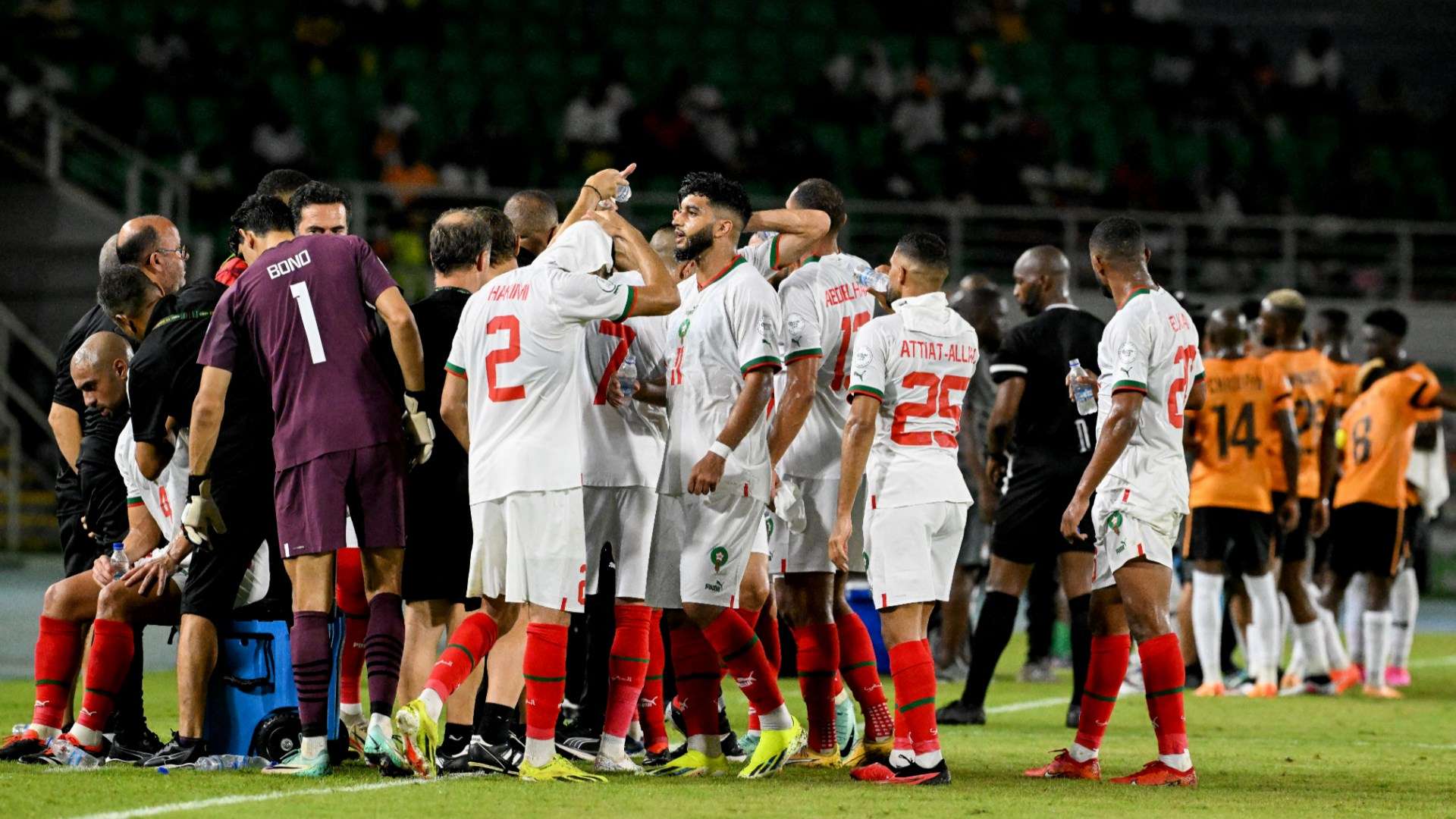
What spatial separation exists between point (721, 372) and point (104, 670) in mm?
2834

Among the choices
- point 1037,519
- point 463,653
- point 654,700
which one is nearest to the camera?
point 463,653

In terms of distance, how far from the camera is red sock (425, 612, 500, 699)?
671 centimetres

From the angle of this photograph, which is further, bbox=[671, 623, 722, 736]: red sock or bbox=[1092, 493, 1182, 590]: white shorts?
bbox=[671, 623, 722, 736]: red sock

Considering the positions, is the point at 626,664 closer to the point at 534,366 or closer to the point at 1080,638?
the point at 534,366

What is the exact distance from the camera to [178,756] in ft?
23.1

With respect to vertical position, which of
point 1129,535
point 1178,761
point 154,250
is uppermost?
point 154,250

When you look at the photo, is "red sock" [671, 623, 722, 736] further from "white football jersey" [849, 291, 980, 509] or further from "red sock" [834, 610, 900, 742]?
"white football jersey" [849, 291, 980, 509]

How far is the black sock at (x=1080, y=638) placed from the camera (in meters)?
9.38

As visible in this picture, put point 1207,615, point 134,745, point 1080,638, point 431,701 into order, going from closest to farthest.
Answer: point 431,701, point 134,745, point 1080,638, point 1207,615

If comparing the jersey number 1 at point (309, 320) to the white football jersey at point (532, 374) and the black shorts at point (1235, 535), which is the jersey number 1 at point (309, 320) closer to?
the white football jersey at point (532, 374)

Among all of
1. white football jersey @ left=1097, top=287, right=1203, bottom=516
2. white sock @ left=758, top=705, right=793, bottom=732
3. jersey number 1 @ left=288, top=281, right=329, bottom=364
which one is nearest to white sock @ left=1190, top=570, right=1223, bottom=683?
white football jersey @ left=1097, top=287, right=1203, bottom=516

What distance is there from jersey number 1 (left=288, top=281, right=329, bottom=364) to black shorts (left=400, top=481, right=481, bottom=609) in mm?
720

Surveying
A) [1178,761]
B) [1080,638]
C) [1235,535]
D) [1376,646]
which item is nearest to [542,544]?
[1178,761]

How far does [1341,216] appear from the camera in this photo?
848 inches
